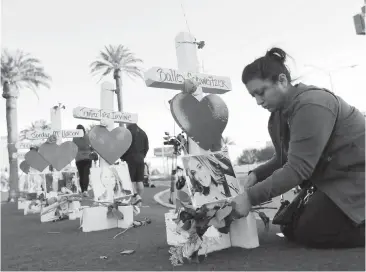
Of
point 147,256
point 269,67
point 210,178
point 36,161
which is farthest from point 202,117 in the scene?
point 36,161

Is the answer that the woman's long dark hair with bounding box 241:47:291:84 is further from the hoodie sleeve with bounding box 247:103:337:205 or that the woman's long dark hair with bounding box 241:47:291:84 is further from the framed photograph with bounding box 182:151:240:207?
the framed photograph with bounding box 182:151:240:207

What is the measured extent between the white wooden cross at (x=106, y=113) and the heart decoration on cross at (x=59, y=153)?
66.5 inches

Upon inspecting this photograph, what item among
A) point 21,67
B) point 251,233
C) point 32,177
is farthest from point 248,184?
point 21,67

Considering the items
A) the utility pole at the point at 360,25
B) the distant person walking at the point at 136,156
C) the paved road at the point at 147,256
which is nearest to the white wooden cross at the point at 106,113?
the distant person walking at the point at 136,156

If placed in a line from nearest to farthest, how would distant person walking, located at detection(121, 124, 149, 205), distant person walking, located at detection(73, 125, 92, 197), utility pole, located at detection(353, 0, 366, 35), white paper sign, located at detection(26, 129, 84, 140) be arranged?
distant person walking, located at detection(121, 124, 149, 205)
white paper sign, located at detection(26, 129, 84, 140)
distant person walking, located at detection(73, 125, 92, 197)
utility pole, located at detection(353, 0, 366, 35)

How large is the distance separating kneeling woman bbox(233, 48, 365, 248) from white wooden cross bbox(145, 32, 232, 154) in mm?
643

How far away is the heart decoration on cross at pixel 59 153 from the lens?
247 inches

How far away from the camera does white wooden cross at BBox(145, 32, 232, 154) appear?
2.53 m

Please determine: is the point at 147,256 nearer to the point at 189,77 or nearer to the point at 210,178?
the point at 210,178

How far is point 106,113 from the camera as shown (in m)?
4.68

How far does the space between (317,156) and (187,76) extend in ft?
3.89

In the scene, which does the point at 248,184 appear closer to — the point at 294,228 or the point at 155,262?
the point at 294,228

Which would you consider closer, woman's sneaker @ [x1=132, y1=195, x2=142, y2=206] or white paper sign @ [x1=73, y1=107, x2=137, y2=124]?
white paper sign @ [x1=73, y1=107, x2=137, y2=124]

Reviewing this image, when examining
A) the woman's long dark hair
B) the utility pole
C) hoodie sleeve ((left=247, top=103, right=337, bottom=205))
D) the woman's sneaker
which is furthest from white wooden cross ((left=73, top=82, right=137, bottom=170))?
the utility pole
